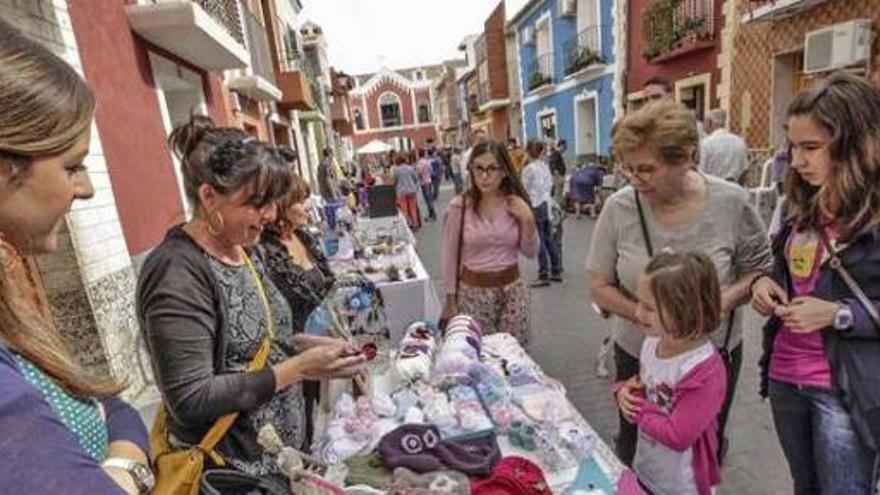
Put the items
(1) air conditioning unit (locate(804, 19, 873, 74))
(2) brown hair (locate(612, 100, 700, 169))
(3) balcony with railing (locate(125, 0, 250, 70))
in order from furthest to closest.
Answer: (1) air conditioning unit (locate(804, 19, 873, 74)) → (3) balcony with railing (locate(125, 0, 250, 70)) → (2) brown hair (locate(612, 100, 700, 169))

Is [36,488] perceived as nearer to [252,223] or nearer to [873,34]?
[252,223]

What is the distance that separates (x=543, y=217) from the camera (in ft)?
21.2

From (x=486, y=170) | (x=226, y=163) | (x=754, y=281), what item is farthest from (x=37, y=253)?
(x=486, y=170)

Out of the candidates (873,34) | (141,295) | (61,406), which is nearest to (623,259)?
(141,295)

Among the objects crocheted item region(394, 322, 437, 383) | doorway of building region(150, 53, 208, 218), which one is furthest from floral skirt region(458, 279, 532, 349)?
doorway of building region(150, 53, 208, 218)

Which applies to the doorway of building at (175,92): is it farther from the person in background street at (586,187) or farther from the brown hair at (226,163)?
the person in background street at (586,187)

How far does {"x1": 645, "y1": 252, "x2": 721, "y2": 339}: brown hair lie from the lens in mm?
1631

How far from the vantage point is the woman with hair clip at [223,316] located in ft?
4.20

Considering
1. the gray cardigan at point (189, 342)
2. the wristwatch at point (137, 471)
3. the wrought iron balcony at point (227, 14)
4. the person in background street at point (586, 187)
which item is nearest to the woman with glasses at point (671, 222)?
the gray cardigan at point (189, 342)

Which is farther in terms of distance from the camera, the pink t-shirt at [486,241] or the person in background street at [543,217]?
the person in background street at [543,217]

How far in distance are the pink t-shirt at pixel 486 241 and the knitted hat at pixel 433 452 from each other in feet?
4.61

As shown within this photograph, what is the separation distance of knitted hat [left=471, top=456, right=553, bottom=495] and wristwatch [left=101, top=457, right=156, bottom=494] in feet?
2.70

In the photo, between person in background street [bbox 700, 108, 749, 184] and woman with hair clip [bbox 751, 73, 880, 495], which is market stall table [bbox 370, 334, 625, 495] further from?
person in background street [bbox 700, 108, 749, 184]

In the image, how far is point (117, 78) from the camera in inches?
168
